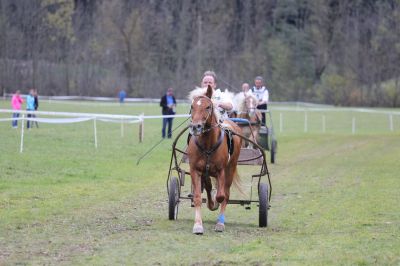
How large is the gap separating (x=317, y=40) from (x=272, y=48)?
4859 millimetres

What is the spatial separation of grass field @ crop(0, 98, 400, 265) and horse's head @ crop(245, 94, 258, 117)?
1.61m

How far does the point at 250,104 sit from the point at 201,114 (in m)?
9.39

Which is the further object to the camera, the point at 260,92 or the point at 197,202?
the point at 260,92

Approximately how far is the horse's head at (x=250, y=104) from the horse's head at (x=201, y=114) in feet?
29.5

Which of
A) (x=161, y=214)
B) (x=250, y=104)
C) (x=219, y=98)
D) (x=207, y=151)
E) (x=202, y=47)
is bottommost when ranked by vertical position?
(x=161, y=214)

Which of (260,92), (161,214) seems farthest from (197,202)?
(260,92)

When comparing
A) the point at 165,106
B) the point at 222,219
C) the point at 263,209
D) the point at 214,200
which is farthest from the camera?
the point at 165,106

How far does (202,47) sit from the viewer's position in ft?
266

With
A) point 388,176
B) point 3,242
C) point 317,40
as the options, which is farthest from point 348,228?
point 317,40

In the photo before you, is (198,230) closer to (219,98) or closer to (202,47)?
(219,98)

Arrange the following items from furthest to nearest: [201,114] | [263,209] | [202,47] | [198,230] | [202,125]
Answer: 1. [202,47]
2. [263,209]
3. [201,114]
4. [202,125]
5. [198,230]

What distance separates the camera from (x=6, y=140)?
918 inches

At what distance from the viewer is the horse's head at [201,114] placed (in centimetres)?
948

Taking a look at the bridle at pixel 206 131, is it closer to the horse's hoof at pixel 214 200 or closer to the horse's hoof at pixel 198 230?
the horse's hoof at pixel 214 200
